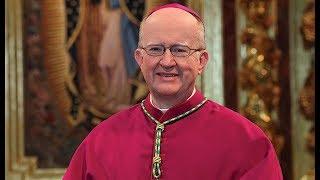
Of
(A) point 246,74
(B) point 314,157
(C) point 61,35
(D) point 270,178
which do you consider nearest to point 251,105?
(A) point 246,74

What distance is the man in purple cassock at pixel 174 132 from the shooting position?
249cm

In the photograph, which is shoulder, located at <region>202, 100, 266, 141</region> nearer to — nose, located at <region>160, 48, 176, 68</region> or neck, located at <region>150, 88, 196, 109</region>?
neck, located at <region>150, 88, 196, 109</region>

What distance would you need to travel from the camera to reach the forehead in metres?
2.48

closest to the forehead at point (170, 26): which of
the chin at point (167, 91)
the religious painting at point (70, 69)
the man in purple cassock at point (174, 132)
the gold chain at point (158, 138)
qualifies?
the man in purple cassock at point (174, 132)

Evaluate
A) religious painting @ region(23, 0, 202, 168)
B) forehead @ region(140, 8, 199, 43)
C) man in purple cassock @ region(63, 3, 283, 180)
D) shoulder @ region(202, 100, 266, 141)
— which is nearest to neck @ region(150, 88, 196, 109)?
man in purple cassock @ region(63, 3, 283, 180)

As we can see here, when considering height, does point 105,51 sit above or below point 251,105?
above

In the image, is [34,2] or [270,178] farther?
[34,2]

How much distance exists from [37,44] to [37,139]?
69 cm

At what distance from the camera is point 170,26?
8.17 feet

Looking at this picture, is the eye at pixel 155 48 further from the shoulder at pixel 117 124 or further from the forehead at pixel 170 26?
the shoulder at pixel 117 124

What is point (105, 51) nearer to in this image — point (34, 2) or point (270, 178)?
point (34, 2)

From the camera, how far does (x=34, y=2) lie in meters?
5.36

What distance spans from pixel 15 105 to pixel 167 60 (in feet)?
10.0

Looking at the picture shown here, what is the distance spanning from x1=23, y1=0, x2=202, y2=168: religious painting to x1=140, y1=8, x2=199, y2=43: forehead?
9.33 feet
